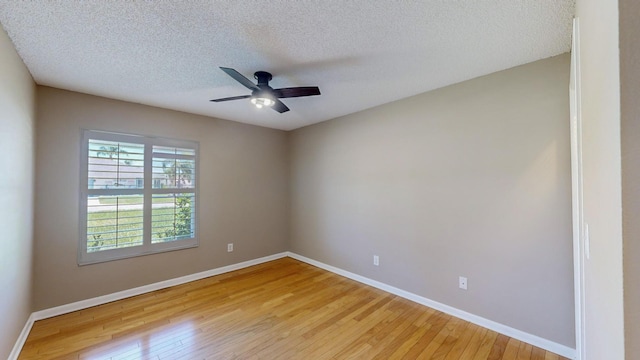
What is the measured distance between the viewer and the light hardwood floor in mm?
2062

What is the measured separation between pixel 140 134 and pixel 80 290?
73.2 inches

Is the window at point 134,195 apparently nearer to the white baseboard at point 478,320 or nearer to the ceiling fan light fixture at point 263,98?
the ceiling fan light fixture at point 263,98

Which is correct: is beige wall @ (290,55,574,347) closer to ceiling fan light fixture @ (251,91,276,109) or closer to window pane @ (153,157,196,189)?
ceiling fan light fixture @ (251,91,276,109)

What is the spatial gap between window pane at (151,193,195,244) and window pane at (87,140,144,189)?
35 cm

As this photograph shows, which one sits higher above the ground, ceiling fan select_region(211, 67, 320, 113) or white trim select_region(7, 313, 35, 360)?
ceiling fan select_region(211, 67, 320, 113)

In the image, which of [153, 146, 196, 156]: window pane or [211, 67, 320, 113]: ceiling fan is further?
[153, 146, 196, 156]: window pane

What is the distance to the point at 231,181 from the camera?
402 centimetres

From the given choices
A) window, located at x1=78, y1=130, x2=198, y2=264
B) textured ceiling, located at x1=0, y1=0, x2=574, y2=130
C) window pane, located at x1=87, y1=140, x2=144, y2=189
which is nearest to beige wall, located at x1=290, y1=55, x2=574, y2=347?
textured ceiling, located at x1=0, y1=0, x2=574, y2=130

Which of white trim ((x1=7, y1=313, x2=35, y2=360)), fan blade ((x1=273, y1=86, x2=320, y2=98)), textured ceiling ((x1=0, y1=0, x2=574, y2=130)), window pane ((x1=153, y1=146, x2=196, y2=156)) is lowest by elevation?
white trim ((x1=7, y1=313, x2=35, y2=360))

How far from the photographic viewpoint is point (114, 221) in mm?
2996

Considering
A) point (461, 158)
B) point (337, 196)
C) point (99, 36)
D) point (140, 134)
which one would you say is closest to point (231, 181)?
point (140, 134)

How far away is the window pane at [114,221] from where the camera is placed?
2.87 meters

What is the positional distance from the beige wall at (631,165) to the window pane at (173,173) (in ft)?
12.8

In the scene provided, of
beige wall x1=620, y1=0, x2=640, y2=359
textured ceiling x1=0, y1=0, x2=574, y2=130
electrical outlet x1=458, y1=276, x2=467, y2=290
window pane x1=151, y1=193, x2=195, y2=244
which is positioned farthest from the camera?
window pane x1=151, y1=193, x2=195, y2=244
